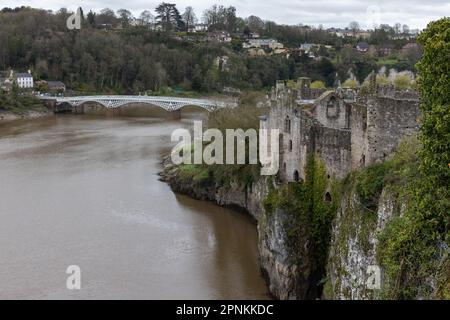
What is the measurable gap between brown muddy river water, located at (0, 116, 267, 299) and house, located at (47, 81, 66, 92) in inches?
1304

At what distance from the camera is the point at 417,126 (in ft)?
49.2

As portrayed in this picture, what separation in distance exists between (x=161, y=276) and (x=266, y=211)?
14.1 ft

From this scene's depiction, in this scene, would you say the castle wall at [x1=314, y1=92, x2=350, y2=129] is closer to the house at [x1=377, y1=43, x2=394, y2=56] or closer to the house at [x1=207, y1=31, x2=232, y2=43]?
the house at [x1=377, y1=43, x2=394, y2=56]

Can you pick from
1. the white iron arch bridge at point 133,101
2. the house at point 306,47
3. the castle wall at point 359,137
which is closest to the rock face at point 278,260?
the castle wall at point 359,137

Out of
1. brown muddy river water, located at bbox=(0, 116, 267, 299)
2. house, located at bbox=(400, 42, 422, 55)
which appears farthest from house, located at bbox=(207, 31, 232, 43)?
brown muddy river water, located at bbox=(0, 116, 267, 299)

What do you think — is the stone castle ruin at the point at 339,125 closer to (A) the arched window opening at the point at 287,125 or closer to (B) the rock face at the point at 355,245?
(A) the arched window opening at the point at 287,125

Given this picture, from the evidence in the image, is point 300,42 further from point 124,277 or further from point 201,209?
point 124,277

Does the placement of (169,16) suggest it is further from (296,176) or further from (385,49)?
(296,176)

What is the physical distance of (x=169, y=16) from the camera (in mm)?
112938

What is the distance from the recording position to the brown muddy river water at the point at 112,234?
20203 mm

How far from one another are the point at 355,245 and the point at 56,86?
6574cm

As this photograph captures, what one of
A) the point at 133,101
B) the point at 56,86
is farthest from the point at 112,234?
the point at 56,86
